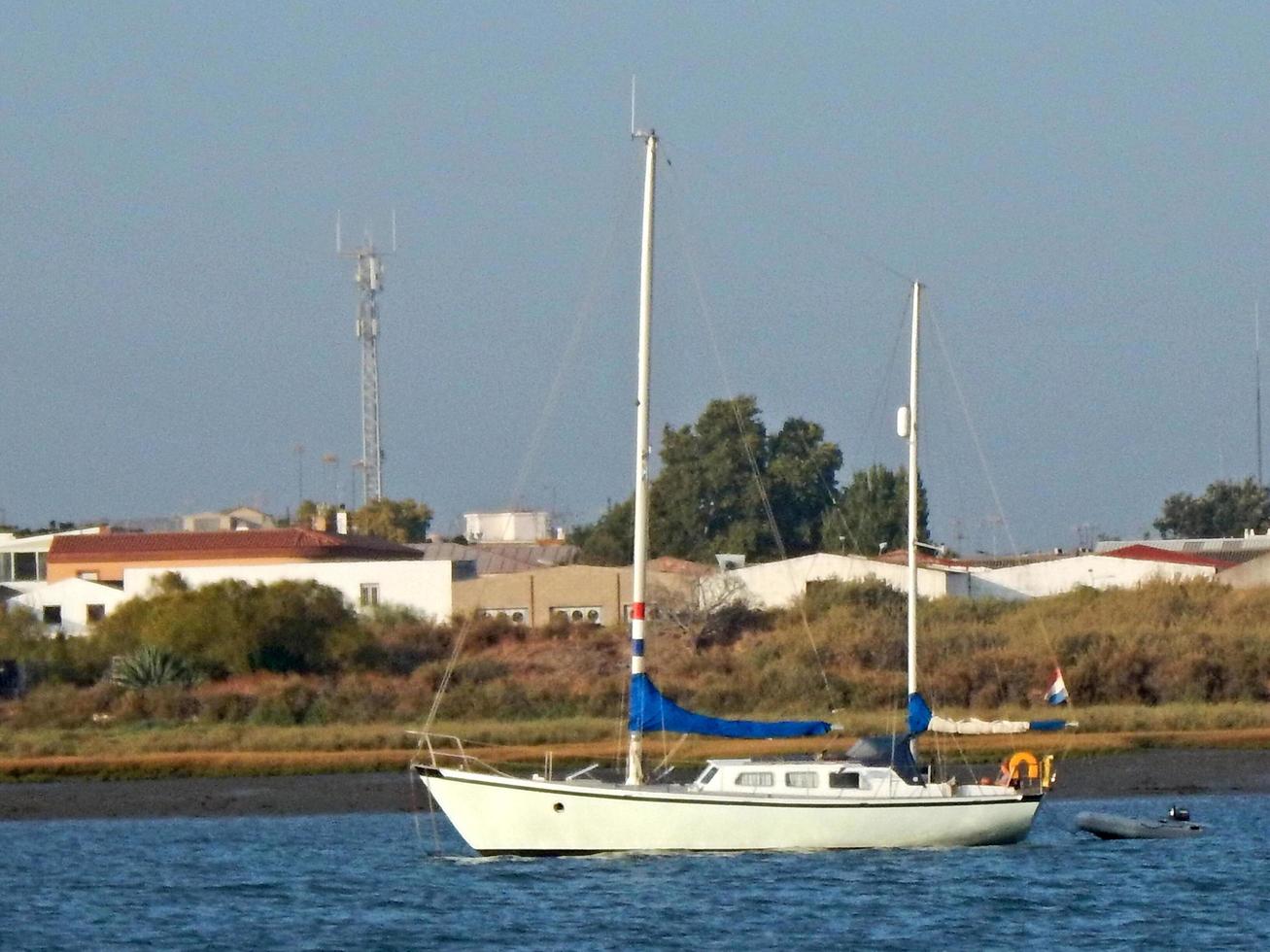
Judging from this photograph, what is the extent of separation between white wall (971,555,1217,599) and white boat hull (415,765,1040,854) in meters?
51.5

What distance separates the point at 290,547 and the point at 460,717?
30.2m

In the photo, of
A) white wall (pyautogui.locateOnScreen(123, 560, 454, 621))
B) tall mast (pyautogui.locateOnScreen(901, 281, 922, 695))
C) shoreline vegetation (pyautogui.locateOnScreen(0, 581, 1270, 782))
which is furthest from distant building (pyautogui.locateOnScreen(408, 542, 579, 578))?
tall mast (pyautogui.locateOnScreen(901, 281, 922, 695))

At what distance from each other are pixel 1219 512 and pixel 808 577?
206ft

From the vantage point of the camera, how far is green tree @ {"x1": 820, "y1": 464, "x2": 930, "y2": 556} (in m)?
114

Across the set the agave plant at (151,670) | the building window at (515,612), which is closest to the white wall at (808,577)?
the building window at (515,612)

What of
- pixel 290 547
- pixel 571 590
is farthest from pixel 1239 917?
pixel 290 547

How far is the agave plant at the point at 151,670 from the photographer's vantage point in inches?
2697

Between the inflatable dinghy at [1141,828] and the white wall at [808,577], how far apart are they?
145 ft

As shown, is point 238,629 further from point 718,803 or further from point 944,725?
point 718,803

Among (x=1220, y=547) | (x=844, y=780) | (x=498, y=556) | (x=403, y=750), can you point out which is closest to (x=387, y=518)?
(x=498, y=556)

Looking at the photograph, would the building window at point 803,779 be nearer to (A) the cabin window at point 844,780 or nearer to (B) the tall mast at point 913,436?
(A) the cabin window at point 844,780

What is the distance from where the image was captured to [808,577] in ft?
277

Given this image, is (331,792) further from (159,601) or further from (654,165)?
(159,601)

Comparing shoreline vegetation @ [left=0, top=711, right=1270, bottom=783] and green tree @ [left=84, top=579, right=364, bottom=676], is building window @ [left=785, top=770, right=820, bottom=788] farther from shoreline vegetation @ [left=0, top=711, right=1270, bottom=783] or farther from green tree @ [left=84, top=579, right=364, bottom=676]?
green tree @ [left=84, top=579, right=364, bottom=676]
